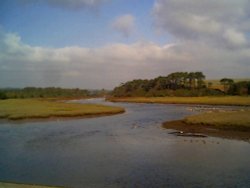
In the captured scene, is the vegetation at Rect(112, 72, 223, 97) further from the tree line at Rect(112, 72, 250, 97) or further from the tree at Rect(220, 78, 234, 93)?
the tree at Rect(220, 78, 234, 93)

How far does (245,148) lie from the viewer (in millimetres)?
23828

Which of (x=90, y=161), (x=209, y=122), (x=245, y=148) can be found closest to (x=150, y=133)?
(x=209, y=122)

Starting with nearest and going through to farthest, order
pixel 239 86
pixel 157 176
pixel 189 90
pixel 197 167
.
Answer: pixel 157 176 → pixel 197 167 → pixel 239 86 → pixel 189 90

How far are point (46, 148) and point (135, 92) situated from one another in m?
132

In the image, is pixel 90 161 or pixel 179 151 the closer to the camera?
pixel 90 161

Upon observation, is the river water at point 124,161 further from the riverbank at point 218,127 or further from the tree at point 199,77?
the tree at point 199,77

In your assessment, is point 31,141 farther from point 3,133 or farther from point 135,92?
point 135,92

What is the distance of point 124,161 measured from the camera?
780 inches

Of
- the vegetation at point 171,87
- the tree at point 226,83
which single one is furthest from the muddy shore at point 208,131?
the tree at point 226,83

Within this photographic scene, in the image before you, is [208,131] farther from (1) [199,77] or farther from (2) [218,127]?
(1) [199,77]

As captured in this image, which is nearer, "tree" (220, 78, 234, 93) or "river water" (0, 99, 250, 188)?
"river water" (0, 99, 250, 188)

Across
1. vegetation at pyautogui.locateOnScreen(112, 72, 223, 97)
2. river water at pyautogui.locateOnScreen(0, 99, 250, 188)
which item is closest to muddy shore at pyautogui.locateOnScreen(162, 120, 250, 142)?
river water at pyautogui.locateOnScreen(0, 99, 250, 188)

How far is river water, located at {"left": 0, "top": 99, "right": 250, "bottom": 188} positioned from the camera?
51.4 feet

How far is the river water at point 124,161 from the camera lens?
15664 mm
